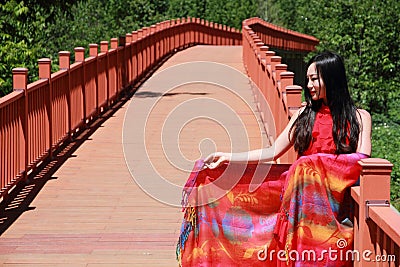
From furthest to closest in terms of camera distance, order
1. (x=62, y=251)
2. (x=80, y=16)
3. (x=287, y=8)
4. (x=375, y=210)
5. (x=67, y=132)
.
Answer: (x=287, y=8)
(x=80, y=16)
(x=67, y=132)
(x=62, y=251)
(x=375, y=210)

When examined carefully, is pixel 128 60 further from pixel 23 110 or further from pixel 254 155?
pixel 254 155

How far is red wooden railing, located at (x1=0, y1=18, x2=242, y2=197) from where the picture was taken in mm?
11266

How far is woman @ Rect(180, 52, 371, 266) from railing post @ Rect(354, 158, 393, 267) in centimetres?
35

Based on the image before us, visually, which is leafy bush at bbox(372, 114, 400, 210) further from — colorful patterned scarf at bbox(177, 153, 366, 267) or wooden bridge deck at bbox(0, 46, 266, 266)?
colorful patterned scarf at bbox(177, 153, 366, 267)

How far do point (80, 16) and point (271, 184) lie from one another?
48.1 metres

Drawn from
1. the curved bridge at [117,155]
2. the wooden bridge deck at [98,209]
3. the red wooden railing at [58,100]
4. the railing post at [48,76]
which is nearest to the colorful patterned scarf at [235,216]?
the curved bridge at [117,155]

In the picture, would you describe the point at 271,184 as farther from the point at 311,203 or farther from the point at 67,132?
the point at 67,132

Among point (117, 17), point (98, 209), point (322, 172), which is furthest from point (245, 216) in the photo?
point (117, 17)

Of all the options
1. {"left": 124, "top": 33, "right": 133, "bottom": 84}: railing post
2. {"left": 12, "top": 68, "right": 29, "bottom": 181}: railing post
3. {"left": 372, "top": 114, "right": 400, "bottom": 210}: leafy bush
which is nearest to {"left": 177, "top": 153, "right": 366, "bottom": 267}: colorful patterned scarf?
{"left": 12, "top": 68, "right": 29, "bottom": 181}: railing post

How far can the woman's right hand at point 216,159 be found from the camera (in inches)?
266

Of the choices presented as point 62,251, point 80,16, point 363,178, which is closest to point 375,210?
point 363,178

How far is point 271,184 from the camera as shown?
6.80 meters

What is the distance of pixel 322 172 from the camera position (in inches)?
256

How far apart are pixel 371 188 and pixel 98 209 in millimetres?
5473
